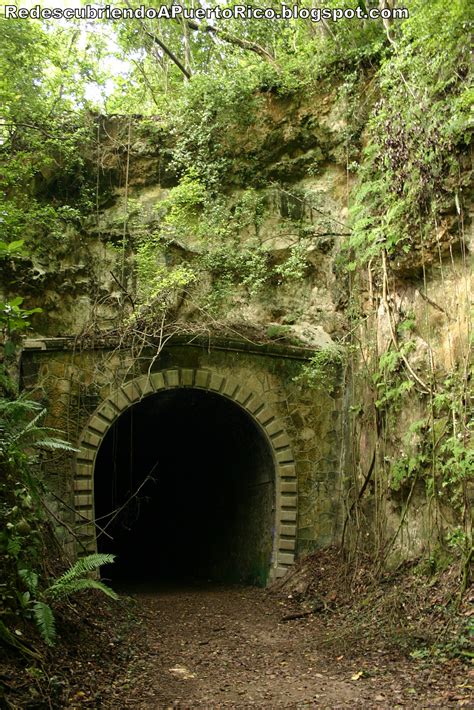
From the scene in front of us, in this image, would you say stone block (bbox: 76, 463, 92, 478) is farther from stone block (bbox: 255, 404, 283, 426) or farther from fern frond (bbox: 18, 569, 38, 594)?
fern frond (bbox: 18, 569, 38, 594)

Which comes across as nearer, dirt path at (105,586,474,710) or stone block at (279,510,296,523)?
dirt path at (105,586,474,710)

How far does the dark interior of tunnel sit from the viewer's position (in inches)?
387

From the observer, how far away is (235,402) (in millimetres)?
9258

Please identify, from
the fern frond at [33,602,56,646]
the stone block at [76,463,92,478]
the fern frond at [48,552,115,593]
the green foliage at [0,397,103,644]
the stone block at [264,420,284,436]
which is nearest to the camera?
the fern frond at [33,602,56,646]

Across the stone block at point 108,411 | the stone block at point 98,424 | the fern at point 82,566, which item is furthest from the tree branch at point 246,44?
the fern at point 82,566

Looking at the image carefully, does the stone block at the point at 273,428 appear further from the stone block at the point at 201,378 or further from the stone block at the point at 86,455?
the stone block at the point at 86,455

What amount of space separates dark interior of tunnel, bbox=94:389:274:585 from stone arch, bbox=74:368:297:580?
0.85 ft

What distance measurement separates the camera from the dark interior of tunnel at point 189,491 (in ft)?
32.2

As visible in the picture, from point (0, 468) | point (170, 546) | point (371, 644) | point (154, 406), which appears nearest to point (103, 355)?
point (154, 406)

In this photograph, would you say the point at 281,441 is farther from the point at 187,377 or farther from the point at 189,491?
the point at 189,491

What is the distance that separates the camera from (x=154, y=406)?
10.5m

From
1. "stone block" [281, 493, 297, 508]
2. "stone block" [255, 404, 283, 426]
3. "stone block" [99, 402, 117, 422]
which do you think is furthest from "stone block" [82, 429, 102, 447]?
"stone block" [281, 493, 297, 508]

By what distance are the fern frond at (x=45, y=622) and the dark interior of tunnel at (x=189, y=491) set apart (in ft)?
12.0

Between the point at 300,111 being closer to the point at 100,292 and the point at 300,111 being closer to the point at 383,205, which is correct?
the point at 383,205
